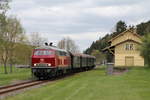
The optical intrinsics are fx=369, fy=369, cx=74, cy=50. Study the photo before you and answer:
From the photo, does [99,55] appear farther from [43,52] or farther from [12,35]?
[43,52]

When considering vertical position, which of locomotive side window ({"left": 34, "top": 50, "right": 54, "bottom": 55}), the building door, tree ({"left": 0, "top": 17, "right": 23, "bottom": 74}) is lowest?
the building door

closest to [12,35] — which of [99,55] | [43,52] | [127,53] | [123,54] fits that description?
[123,54]

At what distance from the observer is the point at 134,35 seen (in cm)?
7162

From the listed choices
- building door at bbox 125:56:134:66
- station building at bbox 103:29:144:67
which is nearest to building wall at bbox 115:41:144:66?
station building at bbox 103:29:144:67

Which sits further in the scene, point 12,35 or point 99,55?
point 99,55

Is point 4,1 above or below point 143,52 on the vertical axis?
above

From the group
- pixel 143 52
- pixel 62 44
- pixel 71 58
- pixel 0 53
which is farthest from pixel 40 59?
pixel 62 44

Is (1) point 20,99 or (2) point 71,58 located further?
(2) point 71,58

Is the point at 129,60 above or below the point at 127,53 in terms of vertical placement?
below

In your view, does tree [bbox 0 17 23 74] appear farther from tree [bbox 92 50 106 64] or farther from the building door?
tree [bbox 92 50 106 64]

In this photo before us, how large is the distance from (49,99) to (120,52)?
56.2 metres

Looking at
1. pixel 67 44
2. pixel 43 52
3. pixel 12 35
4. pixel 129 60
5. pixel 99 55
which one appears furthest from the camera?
pixel 99 55

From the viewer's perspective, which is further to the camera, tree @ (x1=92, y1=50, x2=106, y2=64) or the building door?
tree @ (x1=92, y1=50, x2=106, y2=64)

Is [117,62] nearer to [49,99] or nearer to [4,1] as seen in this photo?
[4,1]
